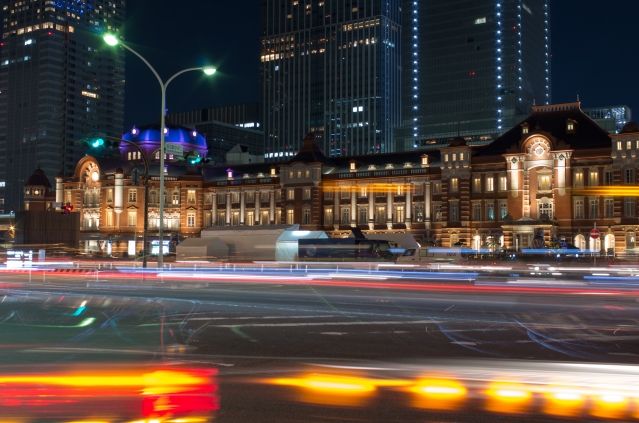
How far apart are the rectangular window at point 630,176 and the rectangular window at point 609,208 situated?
278 centimetres

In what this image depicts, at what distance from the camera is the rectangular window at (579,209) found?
239 feet

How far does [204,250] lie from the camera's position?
7212 centimetres

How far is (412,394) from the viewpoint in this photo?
9.88 metres

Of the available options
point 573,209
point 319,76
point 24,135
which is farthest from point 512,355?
point 24,135

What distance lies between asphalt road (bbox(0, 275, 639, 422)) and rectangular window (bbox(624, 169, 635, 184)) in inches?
1792

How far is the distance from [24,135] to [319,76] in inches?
2990

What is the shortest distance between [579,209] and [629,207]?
15.4 feet

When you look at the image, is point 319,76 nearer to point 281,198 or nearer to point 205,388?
point 281,198

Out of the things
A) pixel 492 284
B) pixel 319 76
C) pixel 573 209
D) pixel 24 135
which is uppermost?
pixel 319 76

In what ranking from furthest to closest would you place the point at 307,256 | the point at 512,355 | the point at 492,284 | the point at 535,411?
the point at 307,256
the point at 492,284
the point at 512,355
the point at 535,411

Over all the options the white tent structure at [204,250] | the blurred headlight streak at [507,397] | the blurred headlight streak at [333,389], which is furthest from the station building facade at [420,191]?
the blurred headlight streak at [507,397]

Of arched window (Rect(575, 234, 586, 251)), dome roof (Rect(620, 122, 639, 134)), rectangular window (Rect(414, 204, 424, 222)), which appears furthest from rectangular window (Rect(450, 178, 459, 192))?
dome roof (Rect(620, 122, 639, 134))

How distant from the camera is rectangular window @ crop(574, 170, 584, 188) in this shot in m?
72.2

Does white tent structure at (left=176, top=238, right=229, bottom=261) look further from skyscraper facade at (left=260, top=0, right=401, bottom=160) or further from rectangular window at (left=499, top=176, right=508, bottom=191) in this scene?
skyscraper facade at (left=260, top=0, right=401, bottom=160)
